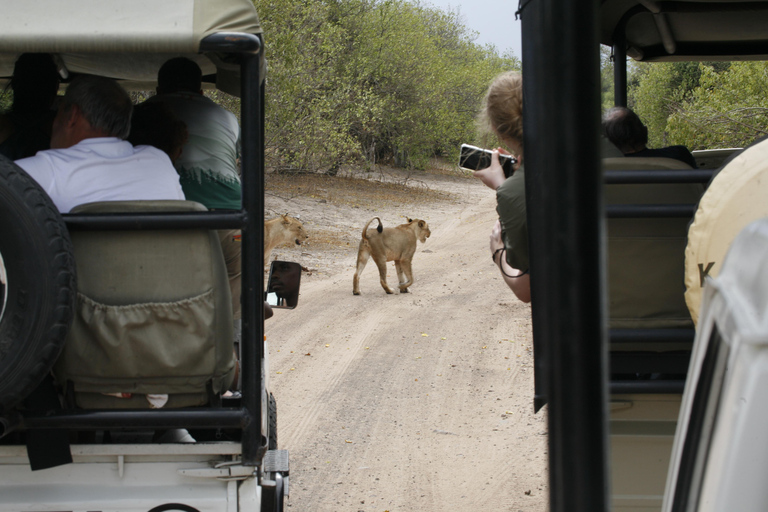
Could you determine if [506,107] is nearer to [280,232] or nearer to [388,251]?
[388,251]

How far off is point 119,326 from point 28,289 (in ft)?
0.84

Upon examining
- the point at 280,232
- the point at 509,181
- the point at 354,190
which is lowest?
the point at 354,190

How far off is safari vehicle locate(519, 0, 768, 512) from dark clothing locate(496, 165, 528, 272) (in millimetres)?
330

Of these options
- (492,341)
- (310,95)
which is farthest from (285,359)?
(310,95)

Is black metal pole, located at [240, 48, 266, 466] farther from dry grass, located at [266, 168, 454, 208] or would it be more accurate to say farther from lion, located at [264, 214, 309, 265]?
dry grass, located at [266, 168, 454, 208]

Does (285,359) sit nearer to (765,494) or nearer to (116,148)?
(116,148)

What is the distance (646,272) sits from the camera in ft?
7.58

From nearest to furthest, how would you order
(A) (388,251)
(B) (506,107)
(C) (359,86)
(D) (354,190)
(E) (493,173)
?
(B) (506,107) < (E) (493,173) < (A) (388,251) < (D) (354,190) < (C) (359,86)

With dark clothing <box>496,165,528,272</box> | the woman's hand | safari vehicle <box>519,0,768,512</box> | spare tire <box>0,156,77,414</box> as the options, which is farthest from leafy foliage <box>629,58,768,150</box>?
spare tire <box>0,156,77,414</box>

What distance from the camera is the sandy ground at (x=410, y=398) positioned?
13.2ft

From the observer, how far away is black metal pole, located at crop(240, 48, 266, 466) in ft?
6.52

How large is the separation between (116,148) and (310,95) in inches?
620

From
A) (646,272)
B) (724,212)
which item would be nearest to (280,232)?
(646,272)

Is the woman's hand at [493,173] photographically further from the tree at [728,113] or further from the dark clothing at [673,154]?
the tree at [728,113]
